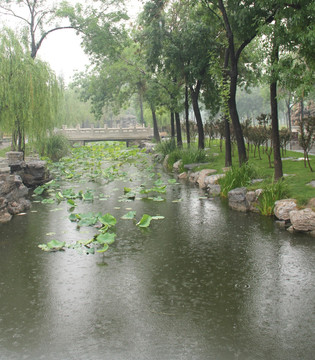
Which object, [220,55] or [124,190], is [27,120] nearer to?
[124,190]

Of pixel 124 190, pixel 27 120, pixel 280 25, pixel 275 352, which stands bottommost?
pixel 275 352

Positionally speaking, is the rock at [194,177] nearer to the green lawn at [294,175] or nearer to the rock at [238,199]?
the green lawn at [294,175]

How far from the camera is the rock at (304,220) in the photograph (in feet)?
26.5

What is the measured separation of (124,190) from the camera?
13.1 meters

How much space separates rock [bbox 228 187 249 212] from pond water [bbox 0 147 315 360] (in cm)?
111

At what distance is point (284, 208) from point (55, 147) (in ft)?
57.3

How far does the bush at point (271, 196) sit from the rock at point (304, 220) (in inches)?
47.9

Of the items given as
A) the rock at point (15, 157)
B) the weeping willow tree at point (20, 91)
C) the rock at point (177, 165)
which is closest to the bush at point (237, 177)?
the rock at point (177, 165)

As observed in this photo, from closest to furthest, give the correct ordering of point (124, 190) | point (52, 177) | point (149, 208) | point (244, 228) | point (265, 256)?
point (265, 256)
point (244, 228)
point (149, 208)
point (124, 190)
point (52, 177)

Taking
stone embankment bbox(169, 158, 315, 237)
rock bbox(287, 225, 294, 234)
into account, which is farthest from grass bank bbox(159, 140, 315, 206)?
rock bbox(287, 225, 294, 234)

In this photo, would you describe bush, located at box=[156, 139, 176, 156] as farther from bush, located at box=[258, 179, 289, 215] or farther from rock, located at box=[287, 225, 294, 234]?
rock, located at box=[287, 225, 294, 234]

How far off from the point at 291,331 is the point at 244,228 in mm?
4312

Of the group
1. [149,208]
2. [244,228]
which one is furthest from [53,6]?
[244,228]

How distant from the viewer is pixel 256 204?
33.3 ft
